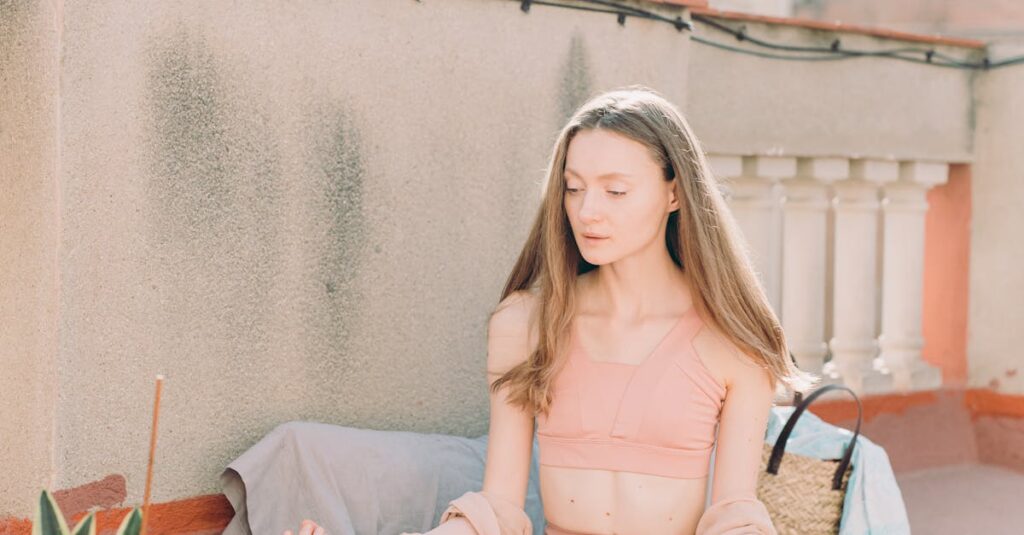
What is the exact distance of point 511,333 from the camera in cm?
335

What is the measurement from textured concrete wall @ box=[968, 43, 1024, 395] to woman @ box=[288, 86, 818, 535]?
2.57 meters

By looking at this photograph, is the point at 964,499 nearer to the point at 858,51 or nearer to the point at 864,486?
the point at 864,486

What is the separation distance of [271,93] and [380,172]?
41 centimetres

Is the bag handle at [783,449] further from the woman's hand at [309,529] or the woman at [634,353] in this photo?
the woman's hand at [309,529]

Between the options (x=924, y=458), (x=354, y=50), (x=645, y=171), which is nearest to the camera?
(x=645, y=171)

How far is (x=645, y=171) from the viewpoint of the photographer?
10.3 feet

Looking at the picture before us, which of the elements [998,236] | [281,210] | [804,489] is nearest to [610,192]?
[281,210]

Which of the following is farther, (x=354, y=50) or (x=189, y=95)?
(x=354, y=50)

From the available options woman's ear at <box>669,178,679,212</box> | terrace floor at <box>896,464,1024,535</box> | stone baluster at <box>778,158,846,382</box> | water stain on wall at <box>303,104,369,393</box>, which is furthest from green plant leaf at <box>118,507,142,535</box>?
stone baluster at <box>778,158,846,382</box>

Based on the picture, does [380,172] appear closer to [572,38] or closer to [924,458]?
[572,38]

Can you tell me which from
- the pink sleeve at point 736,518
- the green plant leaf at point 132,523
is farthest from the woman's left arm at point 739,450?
the green plant leaf at point 132,523

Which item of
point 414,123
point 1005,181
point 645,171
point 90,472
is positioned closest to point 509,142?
point 414,123

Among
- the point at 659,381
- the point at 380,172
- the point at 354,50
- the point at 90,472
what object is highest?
the point at 354,50

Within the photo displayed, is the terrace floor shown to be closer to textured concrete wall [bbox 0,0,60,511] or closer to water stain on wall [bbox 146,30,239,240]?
water stain on wall [bbox 146,30,239,240]
